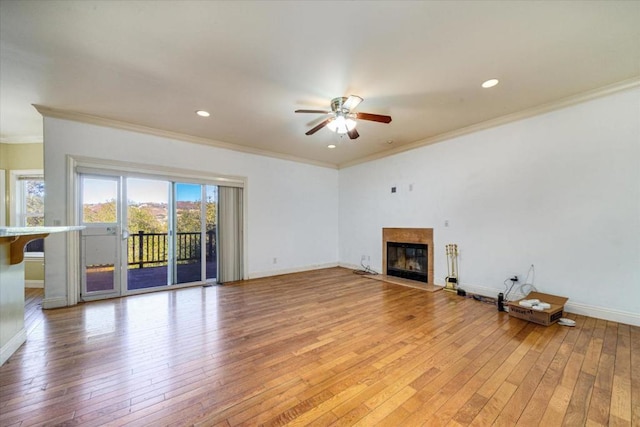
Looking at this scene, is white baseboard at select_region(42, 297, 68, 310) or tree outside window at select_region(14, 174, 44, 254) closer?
white baseboard at select_region(42, 297, 68, 310)

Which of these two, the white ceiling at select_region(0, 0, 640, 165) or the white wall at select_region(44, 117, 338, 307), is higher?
the white ceiling at select_region(0, 0, 640, 165)

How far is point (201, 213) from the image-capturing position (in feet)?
15.7

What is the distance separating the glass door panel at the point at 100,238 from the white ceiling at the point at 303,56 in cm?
114

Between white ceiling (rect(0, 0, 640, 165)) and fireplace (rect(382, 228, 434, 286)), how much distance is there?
7.43 feet

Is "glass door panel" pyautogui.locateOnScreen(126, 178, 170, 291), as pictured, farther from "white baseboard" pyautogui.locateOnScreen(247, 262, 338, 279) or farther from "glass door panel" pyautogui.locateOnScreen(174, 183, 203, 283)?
"white baseboard" pyautogui.locateOnScreen(247, 262, 338, 279)

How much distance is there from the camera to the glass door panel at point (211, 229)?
4.86m

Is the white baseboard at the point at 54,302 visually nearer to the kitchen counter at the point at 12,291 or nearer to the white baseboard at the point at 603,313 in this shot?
the kitchen counter at the point at 12,291

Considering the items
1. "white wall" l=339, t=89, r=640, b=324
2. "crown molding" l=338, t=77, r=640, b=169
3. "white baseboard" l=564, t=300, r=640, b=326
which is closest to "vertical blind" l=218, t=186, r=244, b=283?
"crown molding" l=338, t=77, r=640, b=169

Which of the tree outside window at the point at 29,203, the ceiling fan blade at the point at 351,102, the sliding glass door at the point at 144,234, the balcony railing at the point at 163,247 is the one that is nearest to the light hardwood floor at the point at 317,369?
the sliding glass door at the point at 144,234

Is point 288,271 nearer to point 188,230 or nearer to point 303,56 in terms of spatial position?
point 188,230

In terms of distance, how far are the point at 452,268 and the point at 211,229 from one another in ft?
15.1

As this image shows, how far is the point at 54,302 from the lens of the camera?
345 centimetres

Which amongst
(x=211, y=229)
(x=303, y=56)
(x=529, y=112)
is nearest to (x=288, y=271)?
(x=211, y=229)

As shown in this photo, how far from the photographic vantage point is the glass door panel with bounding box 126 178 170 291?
4.21m
